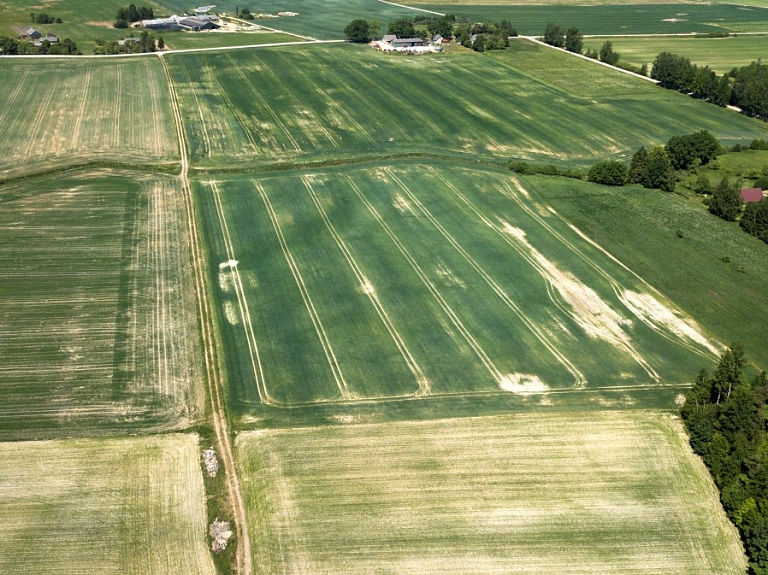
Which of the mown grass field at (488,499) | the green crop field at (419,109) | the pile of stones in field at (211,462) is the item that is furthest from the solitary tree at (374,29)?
the pile of stones in field at (211,462)

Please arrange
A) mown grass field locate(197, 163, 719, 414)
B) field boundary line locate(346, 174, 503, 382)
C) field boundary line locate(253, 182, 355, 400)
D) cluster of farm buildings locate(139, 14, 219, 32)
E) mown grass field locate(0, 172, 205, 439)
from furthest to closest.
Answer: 1. cluster of farm buildings locate(139, 14, 219, 32)
2. field boundary line locate(346, 174, 503, 382)
3. mown grass field locate(197, 163, 719, 414)
4. field boundary line locate(253, 182, 355, 400)
5. mown grass field locate(0, 172, 205, 439)

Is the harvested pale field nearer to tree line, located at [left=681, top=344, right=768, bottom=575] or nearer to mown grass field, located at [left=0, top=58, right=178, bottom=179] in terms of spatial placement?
tree line, located at [left=681, top=344, right=768, bottom=575]

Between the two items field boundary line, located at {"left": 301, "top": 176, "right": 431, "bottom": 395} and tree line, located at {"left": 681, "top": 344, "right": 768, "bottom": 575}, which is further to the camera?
field boundary line, located at {"left": 301, "top": 176, "right": 431, "bottom": 395}

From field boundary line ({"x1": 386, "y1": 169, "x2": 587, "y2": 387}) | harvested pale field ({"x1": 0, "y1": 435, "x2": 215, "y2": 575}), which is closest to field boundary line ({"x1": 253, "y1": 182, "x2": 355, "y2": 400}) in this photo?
harvested pale field ({"x1": 0, "y1": 435, "x2": 215, "y2": 575})

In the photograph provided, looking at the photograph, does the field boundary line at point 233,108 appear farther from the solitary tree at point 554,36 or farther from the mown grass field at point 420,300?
the solitary tree at point 554,36

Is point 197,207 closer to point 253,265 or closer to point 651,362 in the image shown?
point 253,265

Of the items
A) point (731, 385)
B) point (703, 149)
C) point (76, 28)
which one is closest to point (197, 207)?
point (731, 385)

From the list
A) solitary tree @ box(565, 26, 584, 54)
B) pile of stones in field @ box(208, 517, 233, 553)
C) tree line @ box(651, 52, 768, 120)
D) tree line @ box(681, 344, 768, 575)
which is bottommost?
pile of stones in field @ box(208, 517, 233, 553)
